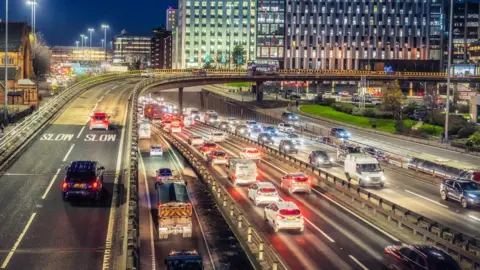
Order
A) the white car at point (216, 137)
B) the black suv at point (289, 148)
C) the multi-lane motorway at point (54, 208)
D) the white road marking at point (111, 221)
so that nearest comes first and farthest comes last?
the white road marking at point (111, 221) → the multi-lane motorway at point (54, 208) → the black suv at point (289, 148) → the white car at point (216, 137)

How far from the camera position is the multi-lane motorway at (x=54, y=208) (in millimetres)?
21844

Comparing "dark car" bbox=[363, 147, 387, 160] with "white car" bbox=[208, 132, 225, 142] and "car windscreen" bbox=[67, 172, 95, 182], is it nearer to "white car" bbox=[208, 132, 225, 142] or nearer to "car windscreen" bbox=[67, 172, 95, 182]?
"white car" bbox=[208, 132, 225, 142]

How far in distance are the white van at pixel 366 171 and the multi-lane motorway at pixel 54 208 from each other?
55.9ft

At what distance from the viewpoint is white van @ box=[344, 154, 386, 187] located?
45281 millimetres

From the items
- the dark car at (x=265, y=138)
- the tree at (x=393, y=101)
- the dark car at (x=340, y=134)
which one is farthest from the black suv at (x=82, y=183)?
the tree at (x=393, y=101)

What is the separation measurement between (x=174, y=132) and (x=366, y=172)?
50.6 m

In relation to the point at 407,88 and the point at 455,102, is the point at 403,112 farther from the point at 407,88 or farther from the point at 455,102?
the point at 407,88

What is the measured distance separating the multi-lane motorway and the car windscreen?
1.09 meters

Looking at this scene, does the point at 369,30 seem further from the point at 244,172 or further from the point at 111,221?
the point at 111,221

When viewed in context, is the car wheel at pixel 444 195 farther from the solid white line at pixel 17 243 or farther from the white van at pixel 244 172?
the solid white line at pixel 17 243

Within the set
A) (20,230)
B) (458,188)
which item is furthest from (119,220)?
(458,188)

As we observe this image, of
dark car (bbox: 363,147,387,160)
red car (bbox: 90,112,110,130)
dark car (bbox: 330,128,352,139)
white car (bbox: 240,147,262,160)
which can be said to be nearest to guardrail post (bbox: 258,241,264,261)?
red car (bbox: 90,112,110,130)

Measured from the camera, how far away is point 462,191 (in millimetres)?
38969

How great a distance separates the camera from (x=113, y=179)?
3503cm
